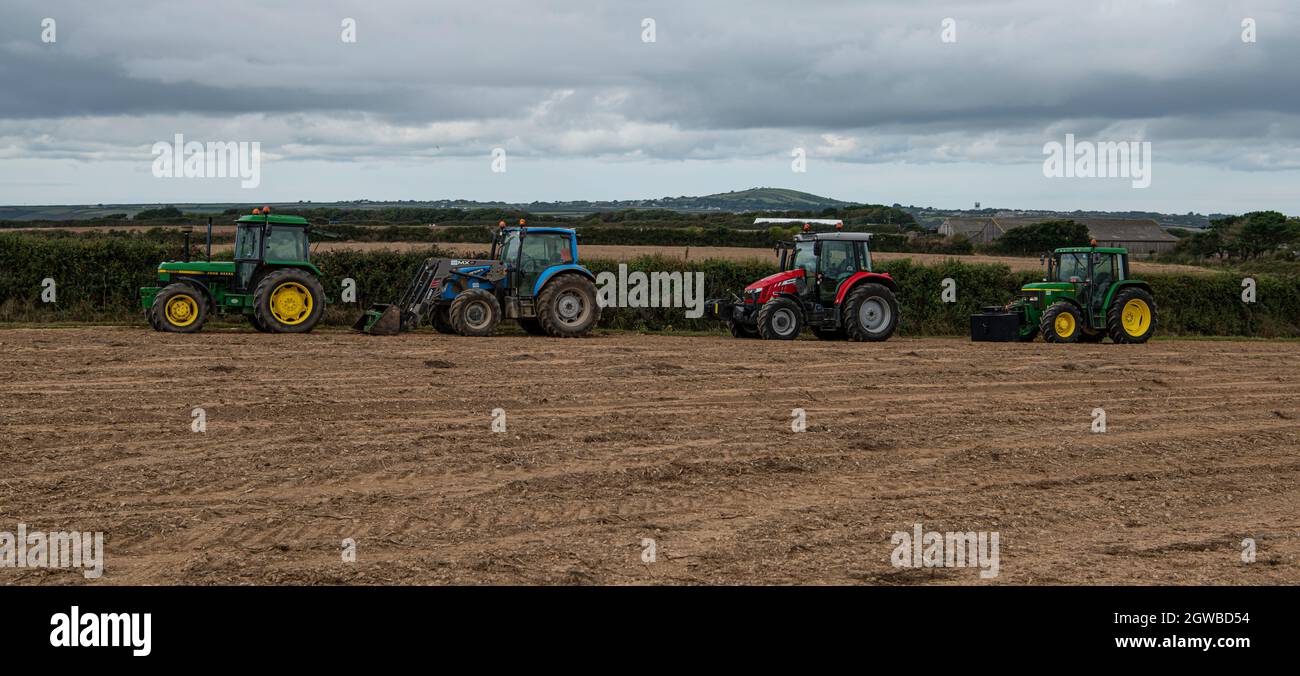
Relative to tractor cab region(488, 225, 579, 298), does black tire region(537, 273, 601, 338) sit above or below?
below

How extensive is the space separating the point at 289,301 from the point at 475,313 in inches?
108

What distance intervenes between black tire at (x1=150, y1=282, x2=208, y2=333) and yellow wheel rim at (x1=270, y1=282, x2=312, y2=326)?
994 mm

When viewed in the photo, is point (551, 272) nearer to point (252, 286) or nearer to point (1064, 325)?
point (252, 286)

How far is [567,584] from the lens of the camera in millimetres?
6082

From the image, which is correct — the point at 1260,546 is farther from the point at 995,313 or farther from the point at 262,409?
the point at 995,313

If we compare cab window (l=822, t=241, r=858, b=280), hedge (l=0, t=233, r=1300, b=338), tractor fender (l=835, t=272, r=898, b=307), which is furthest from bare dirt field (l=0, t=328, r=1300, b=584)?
hedge (l=0, t=233, r=1300, b=338)

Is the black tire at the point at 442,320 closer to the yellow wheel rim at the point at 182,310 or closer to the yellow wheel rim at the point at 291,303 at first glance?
the yellow wheel rim at the point at 291,303

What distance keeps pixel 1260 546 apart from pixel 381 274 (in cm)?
1756

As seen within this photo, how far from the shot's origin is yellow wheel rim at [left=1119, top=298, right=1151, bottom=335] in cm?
2103

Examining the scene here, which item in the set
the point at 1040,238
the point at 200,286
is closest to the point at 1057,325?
the point at 200,286

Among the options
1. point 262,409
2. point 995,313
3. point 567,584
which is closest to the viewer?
point 567,584

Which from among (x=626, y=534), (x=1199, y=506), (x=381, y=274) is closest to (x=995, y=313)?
(x=381, y=274)

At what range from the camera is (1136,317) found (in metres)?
21.1

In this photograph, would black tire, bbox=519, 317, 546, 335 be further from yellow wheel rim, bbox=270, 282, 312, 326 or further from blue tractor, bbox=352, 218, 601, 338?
yellow wheel rim, bbox=270, 282, 312, 326
